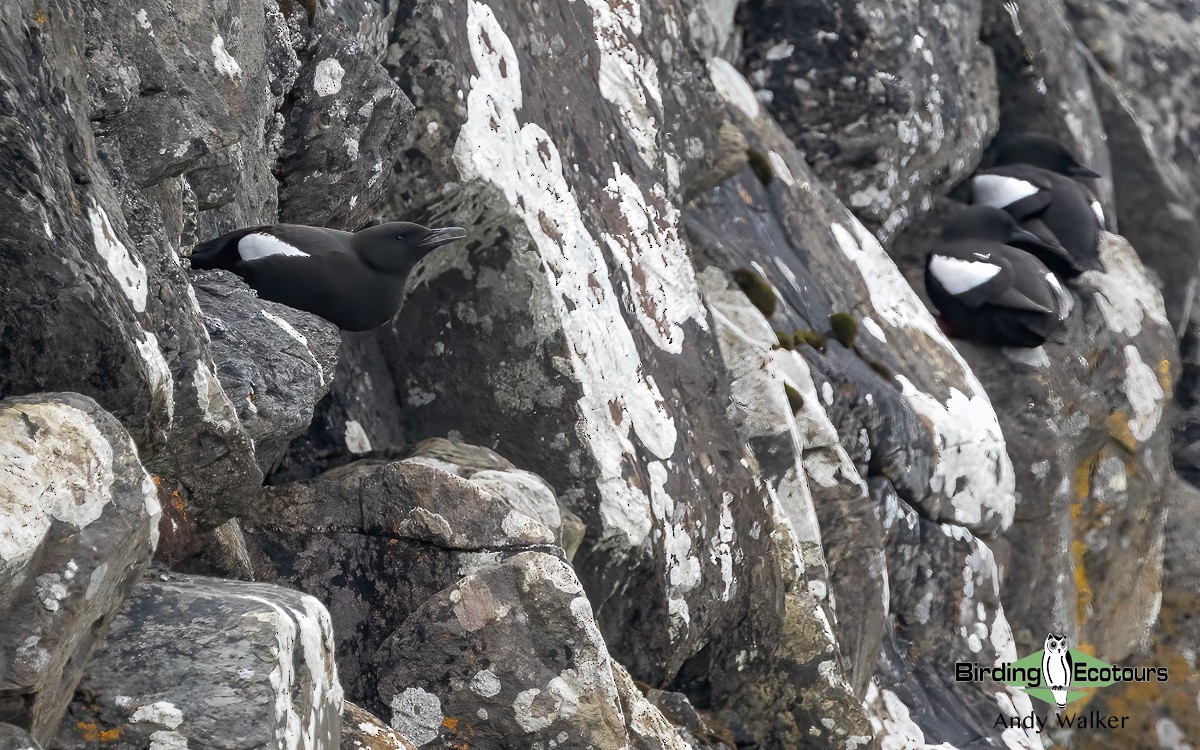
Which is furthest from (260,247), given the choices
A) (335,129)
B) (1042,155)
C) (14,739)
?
(1042,155)

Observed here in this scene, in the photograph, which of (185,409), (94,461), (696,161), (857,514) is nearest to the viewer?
(94,461)

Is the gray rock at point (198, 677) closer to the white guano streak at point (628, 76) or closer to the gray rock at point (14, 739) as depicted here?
the gray rock at point (14, 739)

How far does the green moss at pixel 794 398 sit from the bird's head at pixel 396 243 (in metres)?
3.69

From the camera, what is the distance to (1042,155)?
1401 cm

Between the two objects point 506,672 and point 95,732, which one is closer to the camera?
point 95,732

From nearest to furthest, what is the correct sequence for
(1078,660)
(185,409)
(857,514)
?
(185,409) → (857,514) → (1078,660)

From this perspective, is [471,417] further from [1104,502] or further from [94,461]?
[1104,502]

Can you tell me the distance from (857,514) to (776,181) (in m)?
3.13

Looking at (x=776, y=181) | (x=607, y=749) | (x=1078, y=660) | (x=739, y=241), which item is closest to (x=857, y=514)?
(x=739, y=241)

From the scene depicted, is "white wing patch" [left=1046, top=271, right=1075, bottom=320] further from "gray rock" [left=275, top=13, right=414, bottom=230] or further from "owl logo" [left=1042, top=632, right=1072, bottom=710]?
"gray rock" [left=275, top=13, right=414, bottom=230]

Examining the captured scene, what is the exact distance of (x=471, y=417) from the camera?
22.1 feet

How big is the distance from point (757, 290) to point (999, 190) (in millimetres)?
5262

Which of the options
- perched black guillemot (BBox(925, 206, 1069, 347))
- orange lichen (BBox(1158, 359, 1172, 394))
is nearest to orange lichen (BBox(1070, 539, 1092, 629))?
orange lichen (BBox(1158, 359, 1172, 394))

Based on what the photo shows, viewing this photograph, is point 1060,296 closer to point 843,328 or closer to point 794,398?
point 843,328
